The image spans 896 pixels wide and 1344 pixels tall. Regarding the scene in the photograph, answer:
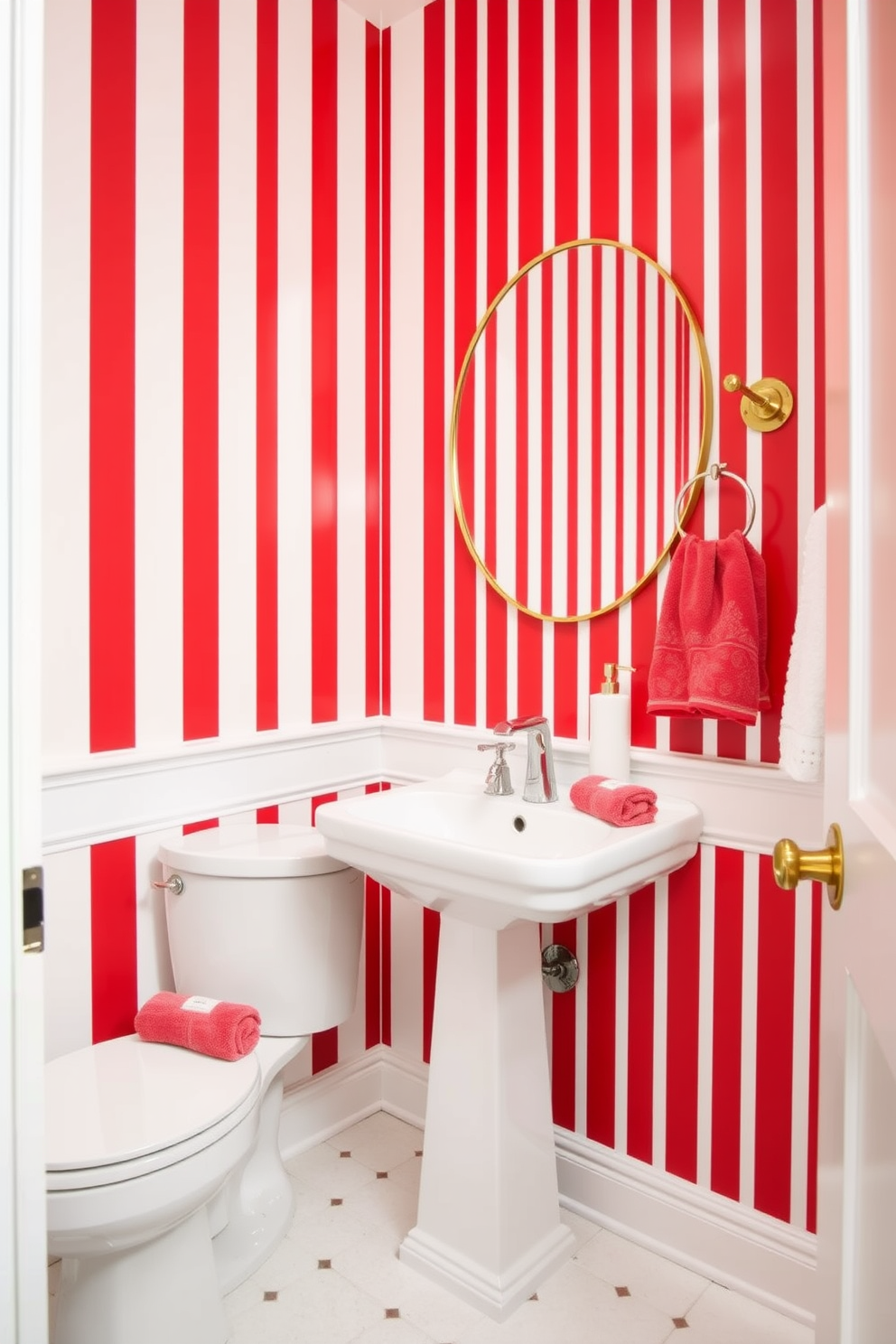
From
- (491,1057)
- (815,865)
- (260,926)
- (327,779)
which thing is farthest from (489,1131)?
(815,865)

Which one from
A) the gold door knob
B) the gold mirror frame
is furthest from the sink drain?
the gold door knob

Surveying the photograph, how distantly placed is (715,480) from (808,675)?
1.57 feet

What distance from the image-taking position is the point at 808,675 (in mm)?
1367

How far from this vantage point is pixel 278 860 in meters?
1.74

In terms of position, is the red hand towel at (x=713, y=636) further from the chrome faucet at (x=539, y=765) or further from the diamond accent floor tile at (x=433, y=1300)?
the diamond accent floor tile at (x=433, y=1300)

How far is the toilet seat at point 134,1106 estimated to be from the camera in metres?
1.26

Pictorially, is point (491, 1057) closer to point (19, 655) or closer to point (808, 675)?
point (808, 675)

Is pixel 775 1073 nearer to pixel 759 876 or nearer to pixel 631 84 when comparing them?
pixel 759 876

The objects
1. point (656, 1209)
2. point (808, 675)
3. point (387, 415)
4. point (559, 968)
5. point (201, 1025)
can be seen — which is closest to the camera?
point (808, 675)

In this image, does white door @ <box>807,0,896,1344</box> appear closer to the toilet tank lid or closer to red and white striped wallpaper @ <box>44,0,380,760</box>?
the toilet tank lid

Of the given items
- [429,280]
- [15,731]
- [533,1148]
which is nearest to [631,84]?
[429,280]

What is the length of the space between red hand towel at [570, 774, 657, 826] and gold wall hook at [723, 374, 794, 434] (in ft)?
2.24

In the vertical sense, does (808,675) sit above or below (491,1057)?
above

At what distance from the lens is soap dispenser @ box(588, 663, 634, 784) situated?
5.73 feet
